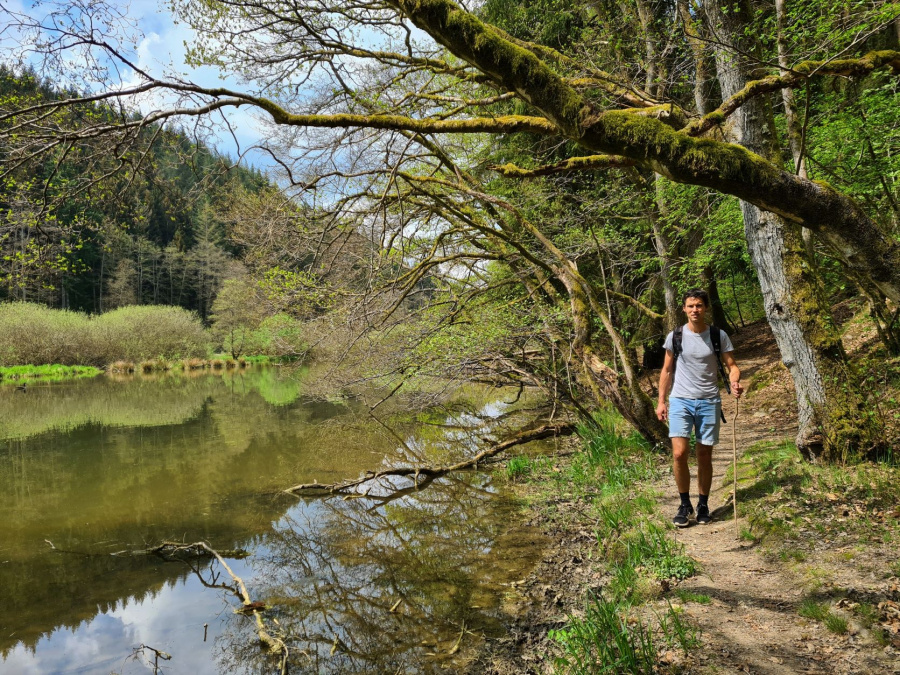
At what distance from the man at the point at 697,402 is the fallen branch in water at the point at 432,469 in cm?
410

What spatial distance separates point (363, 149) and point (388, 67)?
179 cm

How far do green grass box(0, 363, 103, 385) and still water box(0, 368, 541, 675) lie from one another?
2143 cm

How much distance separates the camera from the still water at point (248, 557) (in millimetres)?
3883

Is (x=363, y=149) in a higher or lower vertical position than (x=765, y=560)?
higher

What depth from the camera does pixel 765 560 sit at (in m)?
3.38

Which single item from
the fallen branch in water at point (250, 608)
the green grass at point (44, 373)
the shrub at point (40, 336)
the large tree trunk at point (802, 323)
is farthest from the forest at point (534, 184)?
the shrub at point (40, 336)

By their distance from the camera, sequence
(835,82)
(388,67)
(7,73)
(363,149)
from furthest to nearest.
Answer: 1. (835,82)
2. (388,67)
3. (363,149)
4. (7,73)

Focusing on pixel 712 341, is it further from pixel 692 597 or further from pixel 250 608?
pixel 250 608

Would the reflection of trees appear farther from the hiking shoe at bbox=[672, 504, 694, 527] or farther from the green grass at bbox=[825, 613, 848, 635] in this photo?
the green grass at bbox=[825, 613, 848, 635]

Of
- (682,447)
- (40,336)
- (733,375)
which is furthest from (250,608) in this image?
(40,336)

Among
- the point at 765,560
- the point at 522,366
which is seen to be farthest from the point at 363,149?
the point at 765,560

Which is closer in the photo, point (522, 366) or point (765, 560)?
point (765, 560)

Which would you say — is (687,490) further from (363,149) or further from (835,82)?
(835,82)

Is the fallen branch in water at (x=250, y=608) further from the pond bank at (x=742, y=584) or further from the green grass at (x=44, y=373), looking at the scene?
the green grass at (x=44, y=373)
